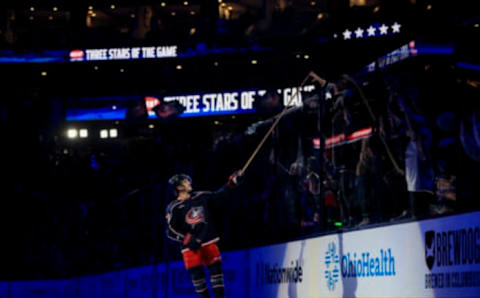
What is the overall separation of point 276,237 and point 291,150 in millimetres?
1544

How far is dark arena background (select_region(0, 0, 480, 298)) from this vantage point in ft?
33.0

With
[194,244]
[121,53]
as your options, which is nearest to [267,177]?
[194,244]

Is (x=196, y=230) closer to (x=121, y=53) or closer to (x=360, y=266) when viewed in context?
(x=360, y=266)

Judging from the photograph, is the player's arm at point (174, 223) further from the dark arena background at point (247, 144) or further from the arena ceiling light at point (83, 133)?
the arena ceiling light at point (83, 133)

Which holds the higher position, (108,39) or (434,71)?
(108,39)

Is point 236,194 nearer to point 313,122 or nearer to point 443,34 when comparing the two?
point 313,122

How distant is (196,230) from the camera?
12.8m

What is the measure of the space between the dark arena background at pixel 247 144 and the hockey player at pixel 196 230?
9 centimetres

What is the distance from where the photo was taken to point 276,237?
13.3 meters

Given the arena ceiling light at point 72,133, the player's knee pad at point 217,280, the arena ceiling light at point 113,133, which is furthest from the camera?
the arena ceiling light at point 72,133

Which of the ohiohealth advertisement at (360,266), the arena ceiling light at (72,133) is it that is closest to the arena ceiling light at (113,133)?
the arena ceiling light at (72,133)

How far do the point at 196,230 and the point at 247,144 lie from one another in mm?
4199

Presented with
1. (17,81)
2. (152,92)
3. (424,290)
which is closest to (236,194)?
(424,290)

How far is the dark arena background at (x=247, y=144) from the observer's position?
33.0 ft
